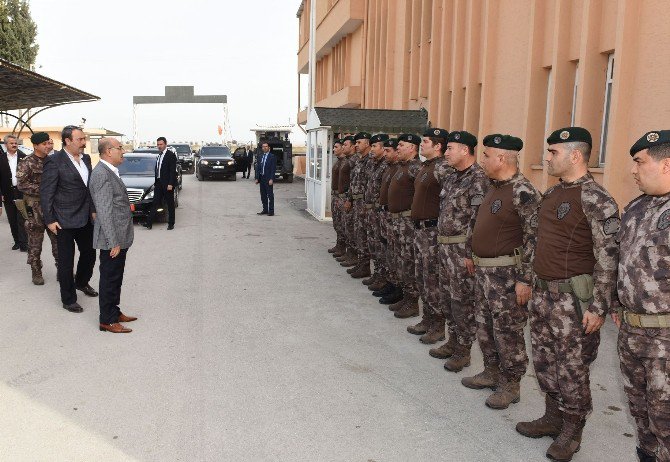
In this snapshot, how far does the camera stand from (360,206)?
8.15 metres

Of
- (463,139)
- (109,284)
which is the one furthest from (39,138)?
(463,139)

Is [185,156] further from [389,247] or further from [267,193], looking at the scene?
[389,247]

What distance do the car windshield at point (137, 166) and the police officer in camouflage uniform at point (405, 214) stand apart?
31.3ft

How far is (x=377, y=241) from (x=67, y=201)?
3762 mm

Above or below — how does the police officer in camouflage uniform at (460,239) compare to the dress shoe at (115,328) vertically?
above

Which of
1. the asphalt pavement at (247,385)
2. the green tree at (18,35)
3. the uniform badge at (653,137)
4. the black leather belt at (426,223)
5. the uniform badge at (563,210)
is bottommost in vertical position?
the asphalt pavement at (247,385)

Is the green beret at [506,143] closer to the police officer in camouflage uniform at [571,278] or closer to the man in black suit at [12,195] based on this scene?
the police officer in camouflage uniform at [571,278]

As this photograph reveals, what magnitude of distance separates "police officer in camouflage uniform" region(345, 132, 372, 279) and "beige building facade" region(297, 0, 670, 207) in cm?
290

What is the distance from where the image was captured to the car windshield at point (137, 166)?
46.3 ft

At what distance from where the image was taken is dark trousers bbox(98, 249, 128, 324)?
5.50 metres

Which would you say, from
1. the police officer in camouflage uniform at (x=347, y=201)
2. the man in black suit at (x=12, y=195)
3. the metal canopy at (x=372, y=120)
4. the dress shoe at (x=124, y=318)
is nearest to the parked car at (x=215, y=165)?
the metal canopy at (x=372, y=120)

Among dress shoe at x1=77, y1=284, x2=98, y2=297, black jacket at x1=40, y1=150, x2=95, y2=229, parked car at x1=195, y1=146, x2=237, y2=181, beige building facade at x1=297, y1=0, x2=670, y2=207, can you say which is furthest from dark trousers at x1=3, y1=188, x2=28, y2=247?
parked car at x1=195, y1=146, x2=237, y2=181

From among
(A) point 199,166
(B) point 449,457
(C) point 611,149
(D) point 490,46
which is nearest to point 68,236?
(B) point 449,457

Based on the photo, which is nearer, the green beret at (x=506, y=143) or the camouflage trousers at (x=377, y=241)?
the green beret at (x=506, y=143)
